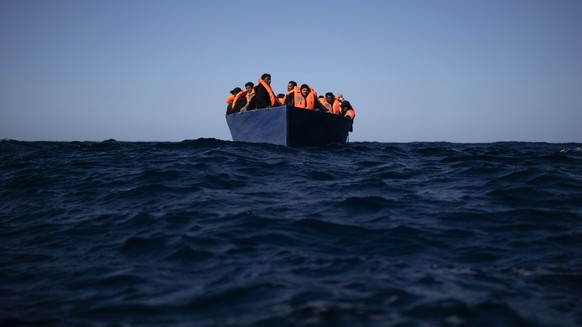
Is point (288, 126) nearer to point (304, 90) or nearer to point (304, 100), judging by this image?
point (304, 100)

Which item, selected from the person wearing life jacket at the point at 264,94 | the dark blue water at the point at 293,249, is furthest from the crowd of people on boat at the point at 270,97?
the dark blue water at the point at 293,249

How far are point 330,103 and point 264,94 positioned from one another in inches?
158

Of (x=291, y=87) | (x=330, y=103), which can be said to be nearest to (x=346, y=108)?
(x=330, y=103)

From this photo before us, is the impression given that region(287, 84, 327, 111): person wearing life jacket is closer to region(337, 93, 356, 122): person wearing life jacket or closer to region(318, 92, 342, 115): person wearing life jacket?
region(318, 92, 342, 115): person wearing life jacket

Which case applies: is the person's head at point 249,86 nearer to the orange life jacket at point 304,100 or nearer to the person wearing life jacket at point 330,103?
the orange life jacket at point 304,100

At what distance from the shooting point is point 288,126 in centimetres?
1423

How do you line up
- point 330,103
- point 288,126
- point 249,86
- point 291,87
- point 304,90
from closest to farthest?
point 288,126 < point 304,90 < point 291,87 < point 249,86 < point 330,103

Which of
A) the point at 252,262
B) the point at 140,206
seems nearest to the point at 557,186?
the point at 252,262

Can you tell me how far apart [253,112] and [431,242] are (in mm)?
10855

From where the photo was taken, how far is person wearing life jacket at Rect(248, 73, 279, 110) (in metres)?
15.6

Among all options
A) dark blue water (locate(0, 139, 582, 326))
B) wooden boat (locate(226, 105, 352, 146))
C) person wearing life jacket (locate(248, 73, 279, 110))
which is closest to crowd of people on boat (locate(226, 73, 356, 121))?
person wearing life jacket (locate(248, 73, 279, 110))

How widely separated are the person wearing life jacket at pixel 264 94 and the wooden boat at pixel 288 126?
606 millimetres

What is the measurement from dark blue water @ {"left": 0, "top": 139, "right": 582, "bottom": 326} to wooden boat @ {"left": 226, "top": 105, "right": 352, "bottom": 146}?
421cm

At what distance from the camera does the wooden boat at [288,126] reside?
14.4 m
